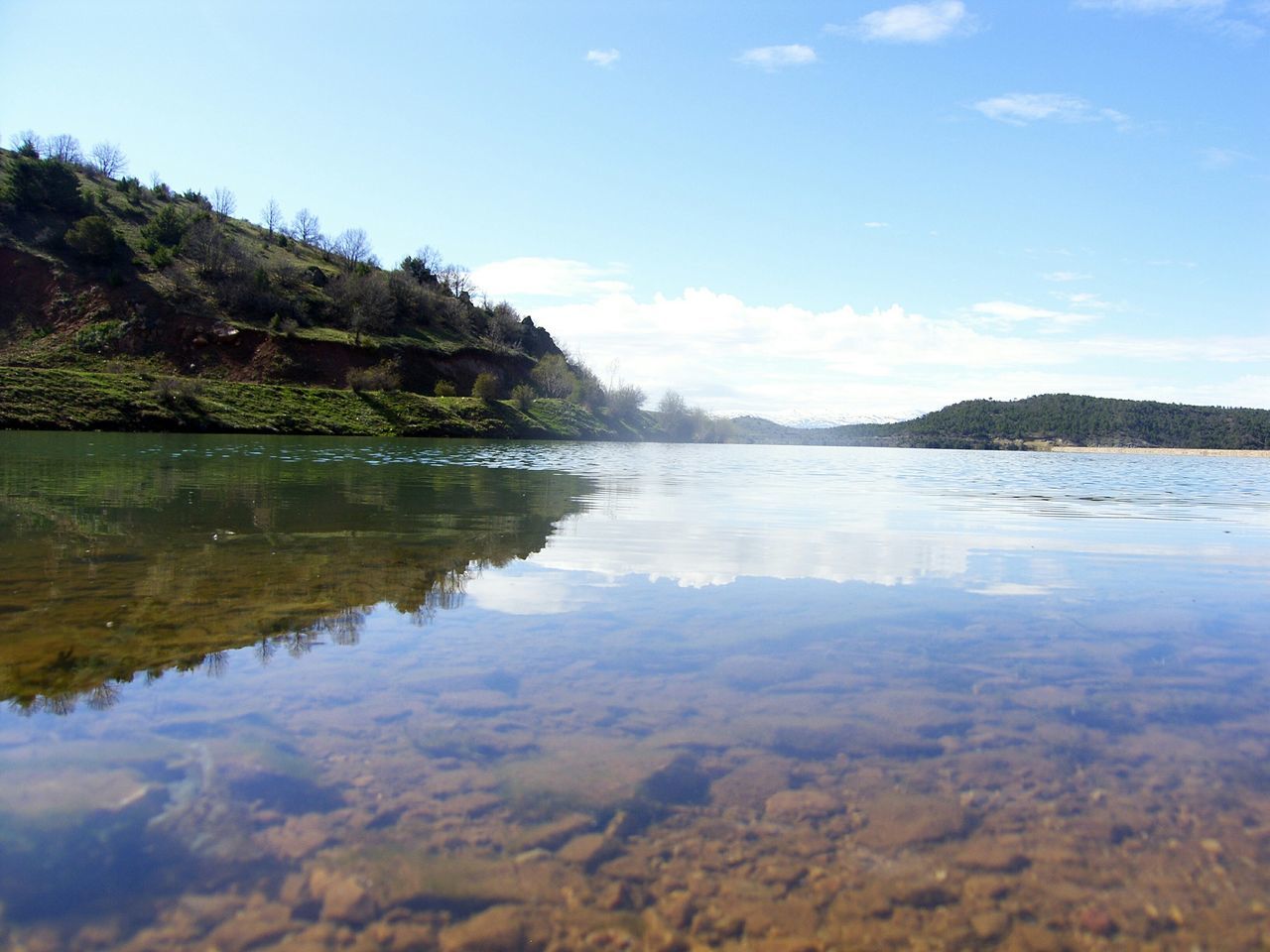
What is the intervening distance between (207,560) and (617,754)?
669cm

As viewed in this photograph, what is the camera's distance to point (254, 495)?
648 inches

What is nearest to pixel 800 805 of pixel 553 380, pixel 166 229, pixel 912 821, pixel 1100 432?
pixel 912 821

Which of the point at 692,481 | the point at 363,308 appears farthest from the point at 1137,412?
the point at 692,481

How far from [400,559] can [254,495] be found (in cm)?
831

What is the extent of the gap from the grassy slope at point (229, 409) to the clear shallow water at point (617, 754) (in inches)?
1906

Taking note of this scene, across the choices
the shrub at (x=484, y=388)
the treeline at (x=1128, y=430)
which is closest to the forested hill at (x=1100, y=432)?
the treeline at (x=1128, y=430)

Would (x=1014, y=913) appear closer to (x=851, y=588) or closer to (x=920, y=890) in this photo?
(x=920, y=890)

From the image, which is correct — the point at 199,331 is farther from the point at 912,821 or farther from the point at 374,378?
the point at 912,821

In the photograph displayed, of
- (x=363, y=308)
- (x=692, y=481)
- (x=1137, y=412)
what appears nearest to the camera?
(x=692, y=481)

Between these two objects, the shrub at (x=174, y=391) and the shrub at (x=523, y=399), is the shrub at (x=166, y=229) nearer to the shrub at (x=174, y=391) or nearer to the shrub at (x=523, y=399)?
the shrub at (x=174, y=391)

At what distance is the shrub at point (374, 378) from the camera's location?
71188mm

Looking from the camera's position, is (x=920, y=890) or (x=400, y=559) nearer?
(x=920, y=890)

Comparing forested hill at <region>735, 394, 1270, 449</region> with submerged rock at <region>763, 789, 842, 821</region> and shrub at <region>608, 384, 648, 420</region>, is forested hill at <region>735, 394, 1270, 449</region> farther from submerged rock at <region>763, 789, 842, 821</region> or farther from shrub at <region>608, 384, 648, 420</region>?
submerged rock at <region>763, 789, 842, 821</region>

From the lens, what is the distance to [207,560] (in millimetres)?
9094
